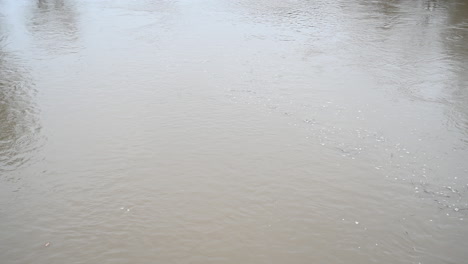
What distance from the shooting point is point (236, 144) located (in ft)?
18.9

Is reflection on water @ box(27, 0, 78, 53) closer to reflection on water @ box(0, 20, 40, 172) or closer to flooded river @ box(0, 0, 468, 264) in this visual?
flooded river @ box(0, 0, 468, 264)

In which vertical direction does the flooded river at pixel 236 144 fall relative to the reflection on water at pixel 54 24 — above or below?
below

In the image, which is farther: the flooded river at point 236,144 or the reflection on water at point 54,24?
the reflection on water at point 54,24

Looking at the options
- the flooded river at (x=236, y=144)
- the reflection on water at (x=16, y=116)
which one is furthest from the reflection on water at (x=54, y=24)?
the reflection on water at (x=16, y=116)

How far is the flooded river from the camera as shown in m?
4.18

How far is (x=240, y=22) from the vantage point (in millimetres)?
10938

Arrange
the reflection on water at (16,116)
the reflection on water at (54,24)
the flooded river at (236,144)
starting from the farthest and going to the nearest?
1. the reflection on water at (54,24)
2. the reflection on water at (16,116)
3. the flooded river at (236,144)

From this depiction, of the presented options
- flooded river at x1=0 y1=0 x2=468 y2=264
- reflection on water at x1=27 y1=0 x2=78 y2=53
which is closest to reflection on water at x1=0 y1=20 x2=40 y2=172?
flooded river at x1=0 y1=0 x2=468 y2=264

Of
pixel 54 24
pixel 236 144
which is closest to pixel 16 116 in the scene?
pixel 236 144

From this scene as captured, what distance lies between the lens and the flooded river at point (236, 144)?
4184 mm

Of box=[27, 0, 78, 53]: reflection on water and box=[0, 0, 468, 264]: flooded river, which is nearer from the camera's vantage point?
box=[0, 0, 468, 264]: flooded river

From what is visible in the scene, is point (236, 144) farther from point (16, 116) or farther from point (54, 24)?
point (54, 24)

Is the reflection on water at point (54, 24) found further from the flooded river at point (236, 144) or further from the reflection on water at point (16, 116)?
the reflection on water at point (16, 116)

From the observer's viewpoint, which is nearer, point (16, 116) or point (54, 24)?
point (16, 116)
